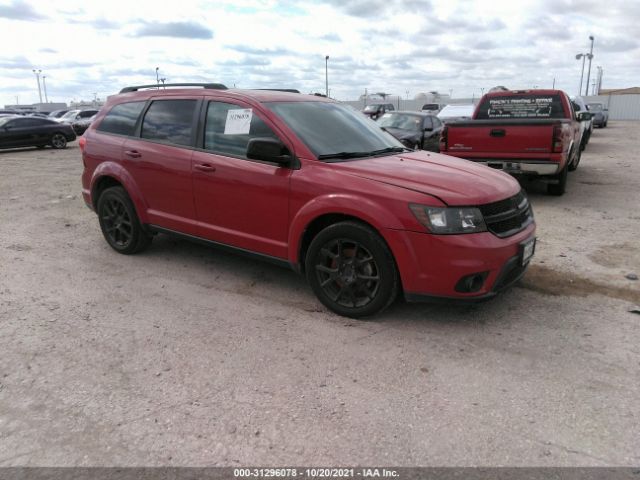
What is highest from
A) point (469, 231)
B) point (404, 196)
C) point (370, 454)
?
point (404, 196)

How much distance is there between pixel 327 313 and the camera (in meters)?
4.12

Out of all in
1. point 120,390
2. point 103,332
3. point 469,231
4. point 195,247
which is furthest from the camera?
point 195,247

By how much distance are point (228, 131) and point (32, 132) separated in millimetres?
18368

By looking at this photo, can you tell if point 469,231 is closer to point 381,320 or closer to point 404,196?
point 404,196

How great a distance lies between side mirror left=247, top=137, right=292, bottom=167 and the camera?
A: 157 inches

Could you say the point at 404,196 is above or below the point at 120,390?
above

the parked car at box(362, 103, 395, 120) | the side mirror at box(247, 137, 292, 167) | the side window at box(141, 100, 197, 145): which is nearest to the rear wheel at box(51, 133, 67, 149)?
the parked car at box(362, 103, 395, 120)

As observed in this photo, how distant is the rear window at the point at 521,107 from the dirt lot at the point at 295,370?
5485 millimetres

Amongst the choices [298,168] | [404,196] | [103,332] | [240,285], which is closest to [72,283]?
[103,332]

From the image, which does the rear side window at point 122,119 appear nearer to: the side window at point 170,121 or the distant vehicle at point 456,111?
the side window at point 170,121

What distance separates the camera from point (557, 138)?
7.88m

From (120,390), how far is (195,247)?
306cm

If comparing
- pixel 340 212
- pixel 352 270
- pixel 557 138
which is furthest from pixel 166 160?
pixel 557 138

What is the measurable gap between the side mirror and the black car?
18.8 metres
